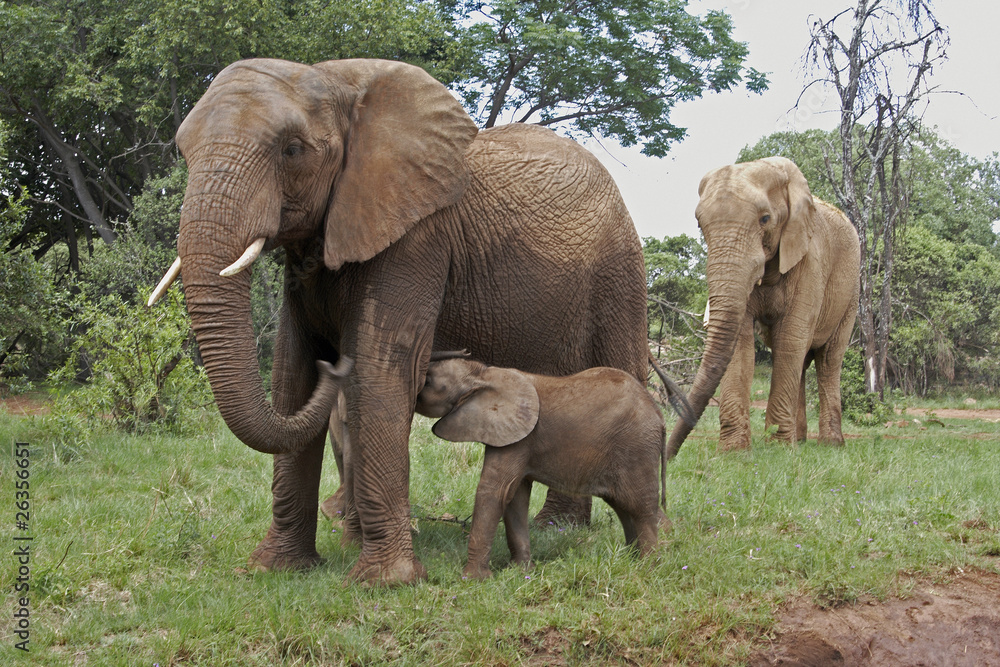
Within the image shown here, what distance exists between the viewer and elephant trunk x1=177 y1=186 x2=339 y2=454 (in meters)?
4.39

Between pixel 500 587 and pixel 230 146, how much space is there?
2624 millimetres

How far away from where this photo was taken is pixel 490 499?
5.20m

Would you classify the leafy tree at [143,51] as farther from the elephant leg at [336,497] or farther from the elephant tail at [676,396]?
the elephant tail at [676,396]

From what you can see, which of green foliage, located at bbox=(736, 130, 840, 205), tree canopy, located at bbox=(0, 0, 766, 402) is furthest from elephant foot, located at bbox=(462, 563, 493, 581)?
green foliage, located at bbox=(736, 130, 840, 205)

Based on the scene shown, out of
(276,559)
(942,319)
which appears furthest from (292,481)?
(942,319)

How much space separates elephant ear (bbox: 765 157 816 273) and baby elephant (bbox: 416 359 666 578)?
505 centimetres

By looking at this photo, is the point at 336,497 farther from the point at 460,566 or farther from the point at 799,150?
the point at 799,150

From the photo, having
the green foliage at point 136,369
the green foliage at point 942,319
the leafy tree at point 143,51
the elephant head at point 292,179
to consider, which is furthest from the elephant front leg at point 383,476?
the green foliage at point 942,319

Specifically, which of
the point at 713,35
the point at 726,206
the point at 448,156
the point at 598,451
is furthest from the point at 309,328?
the point at 713,35

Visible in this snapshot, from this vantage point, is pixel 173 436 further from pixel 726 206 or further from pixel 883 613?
pixel 883 613

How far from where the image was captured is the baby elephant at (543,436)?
207 inches

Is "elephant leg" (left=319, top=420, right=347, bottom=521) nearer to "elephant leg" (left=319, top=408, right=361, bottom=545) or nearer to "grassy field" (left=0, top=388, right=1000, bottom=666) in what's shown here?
"elephant leg" (left=319, top=408, right=361, bottom=545)

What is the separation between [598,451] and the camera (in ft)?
17.6

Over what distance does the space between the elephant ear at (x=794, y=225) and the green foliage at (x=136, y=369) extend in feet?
20.8
